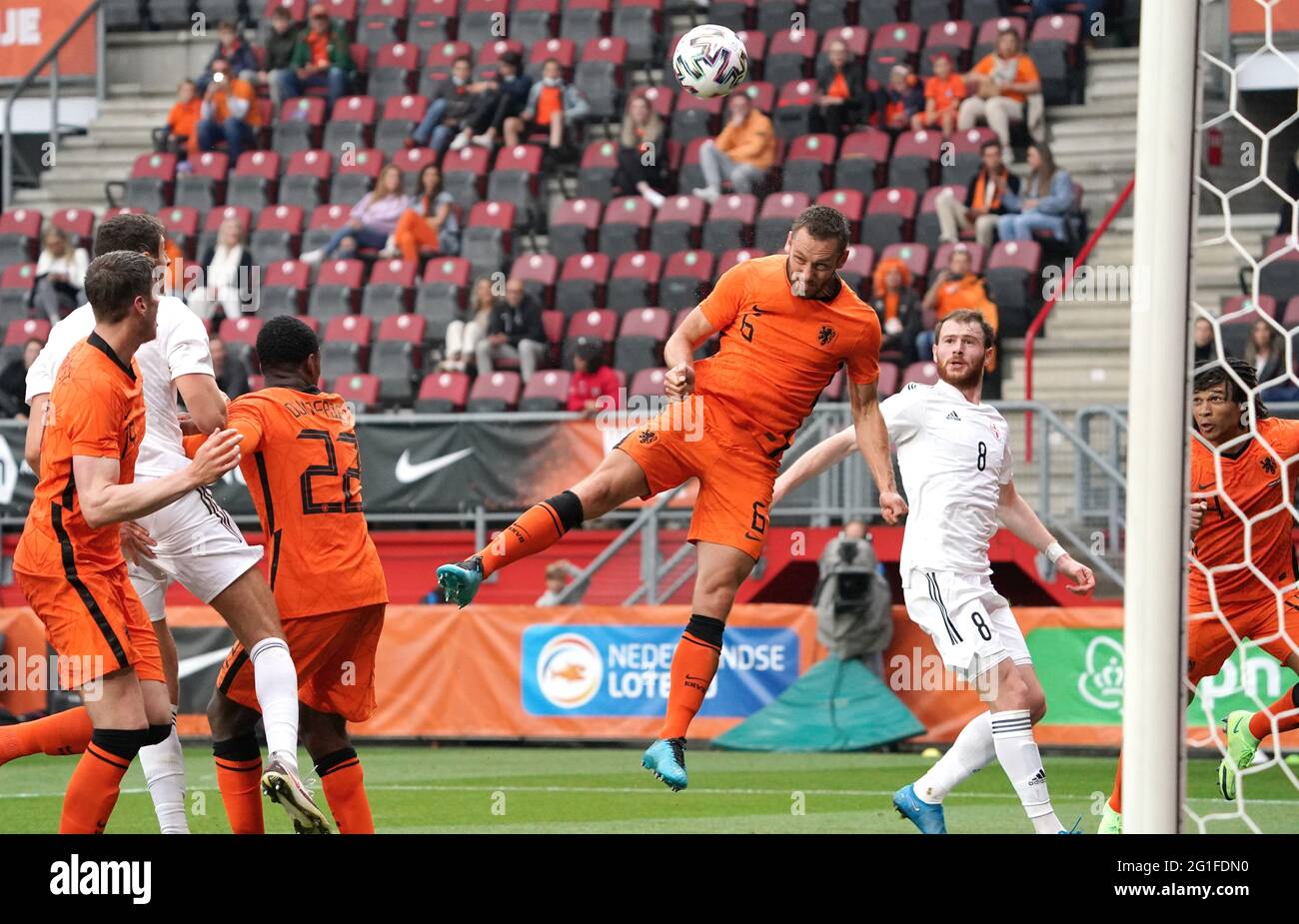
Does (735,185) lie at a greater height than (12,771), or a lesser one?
greater

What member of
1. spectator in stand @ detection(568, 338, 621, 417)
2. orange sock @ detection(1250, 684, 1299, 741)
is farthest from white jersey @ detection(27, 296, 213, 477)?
spectator in stand @ detection(568, 338, 621, 417)

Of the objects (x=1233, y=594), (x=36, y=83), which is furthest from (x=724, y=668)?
(x=36, y=83)

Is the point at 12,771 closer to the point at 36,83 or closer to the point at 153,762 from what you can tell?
the point at 153,762

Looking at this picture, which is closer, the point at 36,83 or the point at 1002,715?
the point at 1002,715

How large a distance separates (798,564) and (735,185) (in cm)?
470

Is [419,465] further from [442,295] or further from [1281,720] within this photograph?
[1281,720]

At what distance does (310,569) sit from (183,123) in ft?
51.6

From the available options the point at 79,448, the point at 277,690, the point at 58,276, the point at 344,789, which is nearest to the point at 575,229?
the point at 58,276

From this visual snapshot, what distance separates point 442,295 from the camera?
59.9ft

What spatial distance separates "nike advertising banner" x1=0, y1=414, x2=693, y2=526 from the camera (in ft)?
48.4

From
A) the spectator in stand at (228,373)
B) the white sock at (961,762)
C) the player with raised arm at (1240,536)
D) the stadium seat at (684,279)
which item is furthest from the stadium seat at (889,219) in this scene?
the white sock at (961,762)

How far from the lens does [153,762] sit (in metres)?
6.97

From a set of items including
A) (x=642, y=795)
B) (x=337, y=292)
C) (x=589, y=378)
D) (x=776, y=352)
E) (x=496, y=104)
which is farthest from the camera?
(x=496, y=104)

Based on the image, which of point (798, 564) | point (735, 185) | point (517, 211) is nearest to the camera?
point (798, 564)
